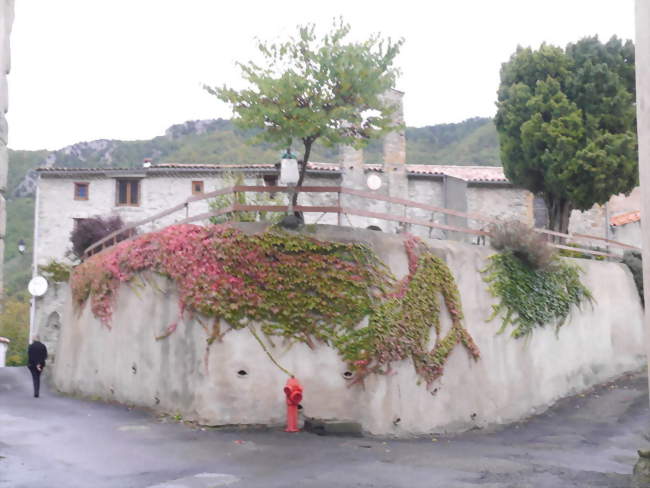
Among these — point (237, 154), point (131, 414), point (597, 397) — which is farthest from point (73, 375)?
point (237, 154)

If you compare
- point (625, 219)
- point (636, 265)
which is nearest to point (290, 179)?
point (636, 265)

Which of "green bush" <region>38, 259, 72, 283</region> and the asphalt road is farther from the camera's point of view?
"green bush" <region>38, 259, 72, 283</region>

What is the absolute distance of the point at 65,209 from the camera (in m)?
33.9

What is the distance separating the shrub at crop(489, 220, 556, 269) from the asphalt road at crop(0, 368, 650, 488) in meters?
3.74

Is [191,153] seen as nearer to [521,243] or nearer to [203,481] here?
[521,243]

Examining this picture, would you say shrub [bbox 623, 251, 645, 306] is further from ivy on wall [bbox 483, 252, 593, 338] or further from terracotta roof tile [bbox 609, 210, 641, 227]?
terracotta roof tile [bbox 609, 210, 641, 227]

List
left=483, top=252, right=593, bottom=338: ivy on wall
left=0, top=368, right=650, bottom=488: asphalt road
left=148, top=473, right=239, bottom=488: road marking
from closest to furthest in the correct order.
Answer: left=148, top=473, right=239, bottom=488: road marking, left=0, top=368, right=650, bottom=488: asphalt road, left=483, top=252, right=593, bottom=338: ivy on wall

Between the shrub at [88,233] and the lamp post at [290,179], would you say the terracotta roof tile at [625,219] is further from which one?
the lamp post at [290,179]

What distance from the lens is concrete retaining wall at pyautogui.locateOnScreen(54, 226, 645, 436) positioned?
13.5m

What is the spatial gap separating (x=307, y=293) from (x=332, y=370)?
1.49 meters

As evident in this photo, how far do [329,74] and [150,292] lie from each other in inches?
225

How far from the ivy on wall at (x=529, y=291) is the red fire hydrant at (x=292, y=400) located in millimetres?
5214

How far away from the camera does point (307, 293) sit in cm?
1384

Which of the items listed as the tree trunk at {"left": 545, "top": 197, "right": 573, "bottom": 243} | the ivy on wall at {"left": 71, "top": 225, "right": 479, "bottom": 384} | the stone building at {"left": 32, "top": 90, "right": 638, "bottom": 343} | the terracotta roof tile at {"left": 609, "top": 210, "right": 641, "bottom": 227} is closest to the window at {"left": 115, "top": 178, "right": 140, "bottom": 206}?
the stone building at {"left": 32, "top": 90, "right": 638, "bottom": 343}
